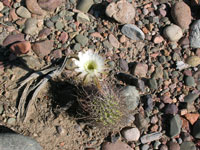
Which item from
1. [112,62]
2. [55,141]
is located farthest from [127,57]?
[55,141]

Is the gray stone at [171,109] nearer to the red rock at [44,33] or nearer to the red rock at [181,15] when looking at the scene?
the red rock at [181,15]

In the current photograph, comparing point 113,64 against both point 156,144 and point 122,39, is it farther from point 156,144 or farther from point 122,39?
point 156,144

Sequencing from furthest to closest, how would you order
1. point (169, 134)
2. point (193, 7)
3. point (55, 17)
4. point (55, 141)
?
point (193, 7), point (55, 17), point (169, 134), point (55, 141)

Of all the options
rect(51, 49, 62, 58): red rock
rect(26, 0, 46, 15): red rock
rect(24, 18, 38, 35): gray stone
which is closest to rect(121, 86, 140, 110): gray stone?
rect(51, 49, 62, 58): red rock

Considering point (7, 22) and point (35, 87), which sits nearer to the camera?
point (35, 87)

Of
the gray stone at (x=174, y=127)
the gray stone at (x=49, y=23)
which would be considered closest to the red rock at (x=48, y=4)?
the gray stone at (x=49, y=23)

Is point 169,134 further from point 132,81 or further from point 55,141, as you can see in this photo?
point 55,141

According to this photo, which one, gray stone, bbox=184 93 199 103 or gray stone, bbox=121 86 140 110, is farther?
gray stone, bbox=184 93 199 103

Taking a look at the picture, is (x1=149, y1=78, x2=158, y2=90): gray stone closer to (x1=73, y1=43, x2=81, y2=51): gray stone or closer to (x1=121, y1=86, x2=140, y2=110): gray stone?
(x1=121, y1=86, x2=140, y2=110): gray stone
